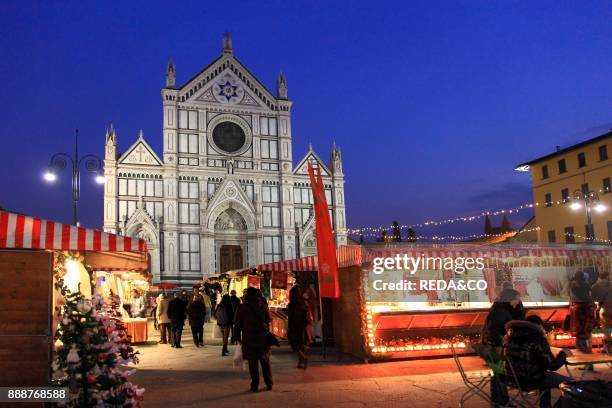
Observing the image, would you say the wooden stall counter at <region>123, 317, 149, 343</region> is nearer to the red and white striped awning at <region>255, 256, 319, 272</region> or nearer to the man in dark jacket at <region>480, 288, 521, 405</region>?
the red and white striped awning at <region>255, 256, 319, 272</region>

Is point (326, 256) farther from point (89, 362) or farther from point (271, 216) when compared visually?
point (271, 216)

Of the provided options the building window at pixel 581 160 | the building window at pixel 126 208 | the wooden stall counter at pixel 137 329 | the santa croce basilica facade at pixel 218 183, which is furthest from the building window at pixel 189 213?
the building window at pixel 581 160

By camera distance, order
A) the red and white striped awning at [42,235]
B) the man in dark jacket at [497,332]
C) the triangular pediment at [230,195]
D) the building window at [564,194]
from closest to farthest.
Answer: the man in dark jacket at [497,332]
the red and white striped awning at [42,235]
the building window at [564,194]
the triangular pediment at [230,195]

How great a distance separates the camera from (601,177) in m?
38.4

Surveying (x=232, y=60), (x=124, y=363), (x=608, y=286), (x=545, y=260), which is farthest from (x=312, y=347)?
(x=232, y=60)

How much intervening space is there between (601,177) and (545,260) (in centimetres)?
2841

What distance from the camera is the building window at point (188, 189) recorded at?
136 feet

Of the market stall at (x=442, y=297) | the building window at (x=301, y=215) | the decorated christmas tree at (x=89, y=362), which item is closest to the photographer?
the decorated christmas tree at (x=89, y=362)

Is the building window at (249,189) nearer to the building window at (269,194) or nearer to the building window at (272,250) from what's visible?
the building window at (269,194)

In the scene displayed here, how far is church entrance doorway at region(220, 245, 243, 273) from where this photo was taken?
4244 cm

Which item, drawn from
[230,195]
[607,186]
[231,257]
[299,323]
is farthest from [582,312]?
[231,257]

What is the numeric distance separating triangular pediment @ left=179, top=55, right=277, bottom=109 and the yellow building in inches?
862

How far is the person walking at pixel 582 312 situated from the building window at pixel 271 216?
32.3 metres

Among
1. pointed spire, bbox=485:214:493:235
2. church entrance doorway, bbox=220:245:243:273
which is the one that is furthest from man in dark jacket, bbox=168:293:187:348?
pointed spire, bbox=485:214:493:235
